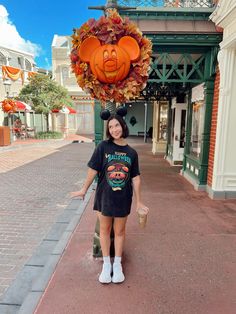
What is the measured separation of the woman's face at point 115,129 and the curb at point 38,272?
5.43 ft

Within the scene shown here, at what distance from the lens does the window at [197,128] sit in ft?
18.9

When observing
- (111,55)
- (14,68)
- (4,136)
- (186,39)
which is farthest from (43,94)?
(111,55)

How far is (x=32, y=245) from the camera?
3.34 m

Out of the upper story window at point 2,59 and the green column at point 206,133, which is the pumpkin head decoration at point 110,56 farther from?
the upper story window at point 2,59

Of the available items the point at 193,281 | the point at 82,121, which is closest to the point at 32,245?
the point at 193,281

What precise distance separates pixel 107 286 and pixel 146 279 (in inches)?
16.7

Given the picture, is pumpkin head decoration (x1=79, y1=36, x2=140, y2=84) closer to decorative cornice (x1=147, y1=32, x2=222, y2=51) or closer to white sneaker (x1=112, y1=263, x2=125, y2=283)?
white sneaker (x1=112, y1=263, x2=125, y2=283)

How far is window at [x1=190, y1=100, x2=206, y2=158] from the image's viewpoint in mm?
5750

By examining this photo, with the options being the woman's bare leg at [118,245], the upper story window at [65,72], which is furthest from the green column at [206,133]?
the upper story window at [65,72]

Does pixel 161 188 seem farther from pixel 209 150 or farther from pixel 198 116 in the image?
pixel 198 116

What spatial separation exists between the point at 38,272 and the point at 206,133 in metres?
4.29

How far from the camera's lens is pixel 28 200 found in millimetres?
5164

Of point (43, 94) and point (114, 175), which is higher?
point (43, 94)

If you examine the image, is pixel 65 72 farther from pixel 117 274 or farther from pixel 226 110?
pixel 117 274
